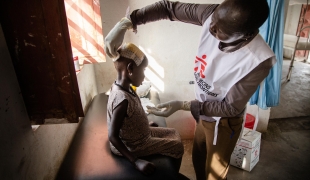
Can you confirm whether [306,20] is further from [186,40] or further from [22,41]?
[22,41]

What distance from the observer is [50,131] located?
4.20 feet

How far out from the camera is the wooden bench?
1.21 meters

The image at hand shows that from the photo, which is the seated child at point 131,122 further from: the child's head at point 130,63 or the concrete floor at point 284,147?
the concrete floor at point 284,147

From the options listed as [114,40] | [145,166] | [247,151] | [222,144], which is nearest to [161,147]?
[145,166]

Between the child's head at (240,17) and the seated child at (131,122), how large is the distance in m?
0.57

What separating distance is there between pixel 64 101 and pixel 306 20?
7301 millimetres

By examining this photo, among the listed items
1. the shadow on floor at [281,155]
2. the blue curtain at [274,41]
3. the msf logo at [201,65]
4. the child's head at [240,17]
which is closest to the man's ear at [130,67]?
the msf logo at [201,65]

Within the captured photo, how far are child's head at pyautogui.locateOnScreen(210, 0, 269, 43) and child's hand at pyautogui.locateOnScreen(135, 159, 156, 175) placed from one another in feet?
2.85

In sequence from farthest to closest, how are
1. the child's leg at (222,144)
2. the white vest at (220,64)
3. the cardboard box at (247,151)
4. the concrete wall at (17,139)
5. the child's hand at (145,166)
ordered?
1. the cardboard box at (247,151)
2. the child's leg at (222,144)
3. the child's hand at (145,166)
4. the white vest at (220,64)
5. the concrete wall at (17,139)

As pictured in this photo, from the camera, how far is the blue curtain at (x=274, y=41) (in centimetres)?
191

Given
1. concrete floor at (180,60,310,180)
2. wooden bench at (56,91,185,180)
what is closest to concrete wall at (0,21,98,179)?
wooden bench at (56,91,185,180)

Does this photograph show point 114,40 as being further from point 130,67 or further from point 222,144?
point 222,144

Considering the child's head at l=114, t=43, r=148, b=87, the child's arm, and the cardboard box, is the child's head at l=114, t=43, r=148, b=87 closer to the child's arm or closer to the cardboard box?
the child's arm

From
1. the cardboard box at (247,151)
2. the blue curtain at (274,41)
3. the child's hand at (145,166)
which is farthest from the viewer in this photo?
the cardboard box at (247,151)
